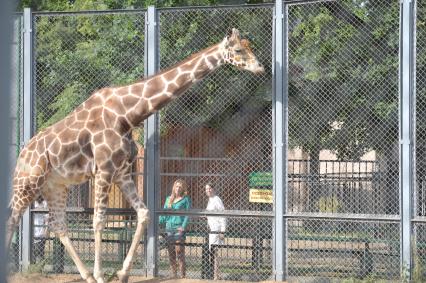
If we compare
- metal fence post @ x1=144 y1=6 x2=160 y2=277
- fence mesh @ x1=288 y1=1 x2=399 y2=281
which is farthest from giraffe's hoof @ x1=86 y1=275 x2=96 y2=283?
fence mesh @ x1=288 y1=1 x2=399 y2=281

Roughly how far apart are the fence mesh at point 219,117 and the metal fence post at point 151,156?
47 cm

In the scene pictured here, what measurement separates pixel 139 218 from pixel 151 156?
2.77 feet

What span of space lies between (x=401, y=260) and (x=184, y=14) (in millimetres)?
3992

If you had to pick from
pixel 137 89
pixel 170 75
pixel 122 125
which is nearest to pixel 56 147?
pixel 122 125

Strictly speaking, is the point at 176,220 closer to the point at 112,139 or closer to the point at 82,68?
the point at 112,139

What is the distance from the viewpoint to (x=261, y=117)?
10.4 meters

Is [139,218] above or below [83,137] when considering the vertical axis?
below

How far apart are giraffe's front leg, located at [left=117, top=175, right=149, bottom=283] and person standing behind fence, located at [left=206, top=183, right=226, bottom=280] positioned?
868mm

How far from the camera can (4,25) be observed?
4.49ft

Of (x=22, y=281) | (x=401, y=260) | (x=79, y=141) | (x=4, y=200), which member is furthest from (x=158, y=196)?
(x=4, y=200)

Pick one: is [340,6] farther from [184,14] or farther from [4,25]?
[4,25]

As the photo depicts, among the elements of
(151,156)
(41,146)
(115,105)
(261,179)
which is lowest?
(261,179)

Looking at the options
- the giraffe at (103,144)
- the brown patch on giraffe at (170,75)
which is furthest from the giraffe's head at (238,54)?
the brown patch on giraffe at (170,75)

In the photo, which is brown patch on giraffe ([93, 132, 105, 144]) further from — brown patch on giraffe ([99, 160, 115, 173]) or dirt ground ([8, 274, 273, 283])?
dirt ground ([8, 274, 273, 283])
